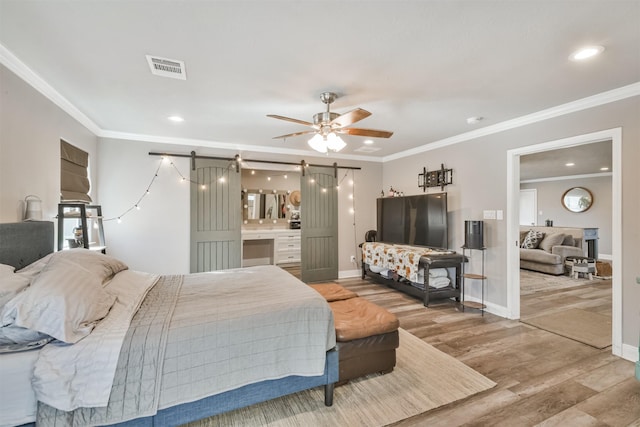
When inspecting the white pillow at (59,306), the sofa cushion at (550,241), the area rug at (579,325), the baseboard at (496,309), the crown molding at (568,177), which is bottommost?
the area rug at (579,325)

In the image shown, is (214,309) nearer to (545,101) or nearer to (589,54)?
(589,54)

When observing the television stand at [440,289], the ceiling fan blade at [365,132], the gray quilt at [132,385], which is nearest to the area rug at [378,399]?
the gray quilt at [132,385]

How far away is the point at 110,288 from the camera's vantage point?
1.95m

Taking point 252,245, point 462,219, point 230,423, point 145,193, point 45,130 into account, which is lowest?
point 230,423

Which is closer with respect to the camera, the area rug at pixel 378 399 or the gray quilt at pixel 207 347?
the gray quilt at pixel 207 347

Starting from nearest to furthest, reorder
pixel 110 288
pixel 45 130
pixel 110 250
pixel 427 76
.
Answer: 1. pixel 110 288
2. pixel 427 76
3. pixel 45 130
4. pixel 110 250

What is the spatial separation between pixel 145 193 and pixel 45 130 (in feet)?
5.73

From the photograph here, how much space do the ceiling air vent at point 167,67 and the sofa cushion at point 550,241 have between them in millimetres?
8124

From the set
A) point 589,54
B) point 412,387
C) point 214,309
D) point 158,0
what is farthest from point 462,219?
point 158,0

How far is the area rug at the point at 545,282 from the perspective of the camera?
5.00 metres

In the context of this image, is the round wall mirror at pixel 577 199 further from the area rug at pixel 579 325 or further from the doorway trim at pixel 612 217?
the doorway trim at pixel 612 217

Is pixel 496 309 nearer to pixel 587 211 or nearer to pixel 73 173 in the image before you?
pixel 73 173

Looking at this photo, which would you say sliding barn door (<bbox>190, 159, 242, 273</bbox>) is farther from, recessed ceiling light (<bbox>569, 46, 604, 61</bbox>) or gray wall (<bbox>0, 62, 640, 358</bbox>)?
recessed ceiling light (<bbox>569, 46, 604, 61</bbox>)

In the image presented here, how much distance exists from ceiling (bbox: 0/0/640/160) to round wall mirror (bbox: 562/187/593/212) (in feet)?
23.3
